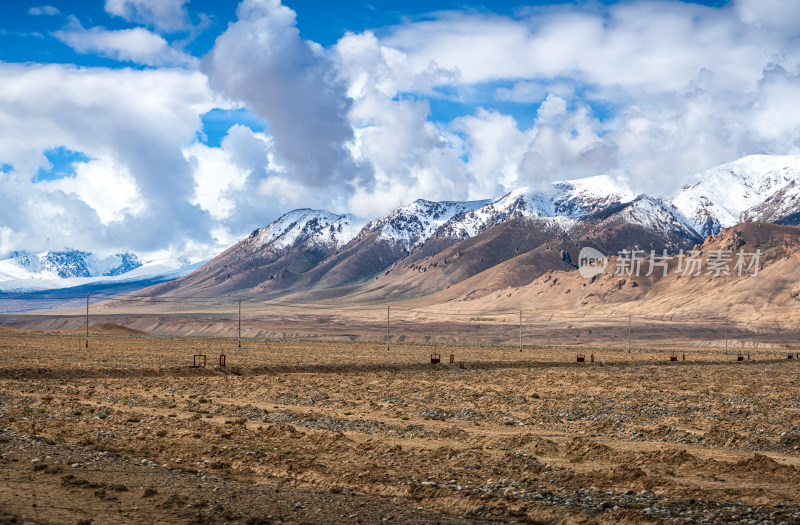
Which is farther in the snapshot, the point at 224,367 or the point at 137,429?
the point at 224,367

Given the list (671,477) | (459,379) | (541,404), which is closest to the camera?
(671,477)

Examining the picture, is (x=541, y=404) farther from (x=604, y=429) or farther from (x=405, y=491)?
(x=405, y=491)

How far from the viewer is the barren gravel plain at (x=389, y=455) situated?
15.4 m

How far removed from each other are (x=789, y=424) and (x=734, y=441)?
221 inches

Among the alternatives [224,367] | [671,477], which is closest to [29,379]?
[224,367]

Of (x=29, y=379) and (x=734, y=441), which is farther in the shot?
(x=29, y=379)

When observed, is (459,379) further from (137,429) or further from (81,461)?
(81,461)

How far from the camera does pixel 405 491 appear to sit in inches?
672

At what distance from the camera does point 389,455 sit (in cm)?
2148

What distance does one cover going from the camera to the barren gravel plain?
15.4 meters

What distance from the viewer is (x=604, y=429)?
2750 cm

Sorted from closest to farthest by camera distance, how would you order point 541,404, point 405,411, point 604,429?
1. point 604,429
2. point 405,411
3. point 541,404

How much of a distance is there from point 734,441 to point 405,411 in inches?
531

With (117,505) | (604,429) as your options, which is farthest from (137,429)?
(604,429)
